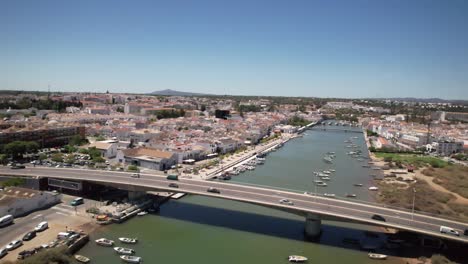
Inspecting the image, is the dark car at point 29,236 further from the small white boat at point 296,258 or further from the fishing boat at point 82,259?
the small white boat at point 296,258

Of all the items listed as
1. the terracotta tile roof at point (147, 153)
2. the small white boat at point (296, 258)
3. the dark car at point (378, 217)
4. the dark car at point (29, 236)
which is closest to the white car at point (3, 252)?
the dark car at point (29, 236)

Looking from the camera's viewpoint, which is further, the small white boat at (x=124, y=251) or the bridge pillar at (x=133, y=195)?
the bridge pillar at (x=133, y=195)

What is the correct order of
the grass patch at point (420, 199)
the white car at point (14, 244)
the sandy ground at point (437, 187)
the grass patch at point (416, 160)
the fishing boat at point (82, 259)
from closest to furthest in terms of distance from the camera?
the fishing boat at point (82, 259) < the white car at point (14, 244) < the grass patch at point (420, 199) < the sandy ground at point (437, 187) < the grass patch at point (416, 160)

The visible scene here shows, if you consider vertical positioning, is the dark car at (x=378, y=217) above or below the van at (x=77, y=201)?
above

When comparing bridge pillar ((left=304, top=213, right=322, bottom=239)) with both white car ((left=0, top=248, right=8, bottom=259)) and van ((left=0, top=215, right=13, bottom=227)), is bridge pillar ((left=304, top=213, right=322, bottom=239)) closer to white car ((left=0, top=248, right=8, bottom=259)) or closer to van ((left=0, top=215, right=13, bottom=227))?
white car ((left=0, top=248, right=8, bottom=259))

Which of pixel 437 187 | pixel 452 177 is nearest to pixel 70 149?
pixel 437 187

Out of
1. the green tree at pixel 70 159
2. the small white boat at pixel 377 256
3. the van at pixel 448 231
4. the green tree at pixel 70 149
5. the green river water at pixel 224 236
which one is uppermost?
the van at pixel 448 231

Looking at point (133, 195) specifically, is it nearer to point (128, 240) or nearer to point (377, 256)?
point (128, 240)

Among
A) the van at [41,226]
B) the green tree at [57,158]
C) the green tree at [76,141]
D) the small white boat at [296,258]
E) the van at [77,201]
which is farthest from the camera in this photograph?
the green tree at [76,141]

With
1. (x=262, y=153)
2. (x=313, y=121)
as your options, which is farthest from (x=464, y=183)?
(x=313, y=121)
